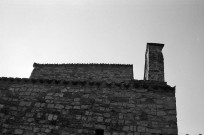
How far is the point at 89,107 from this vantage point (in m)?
7.13

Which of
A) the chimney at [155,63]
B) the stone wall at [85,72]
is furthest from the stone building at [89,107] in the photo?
the stone wall at [85,72]

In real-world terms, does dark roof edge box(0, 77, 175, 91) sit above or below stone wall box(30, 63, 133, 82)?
below

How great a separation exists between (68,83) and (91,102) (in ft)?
4.06

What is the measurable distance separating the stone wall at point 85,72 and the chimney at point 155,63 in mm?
3666

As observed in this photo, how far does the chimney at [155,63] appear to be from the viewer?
26.6ft

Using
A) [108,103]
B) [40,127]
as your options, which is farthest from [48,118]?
[108,103]

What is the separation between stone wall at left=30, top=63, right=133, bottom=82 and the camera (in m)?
12.4

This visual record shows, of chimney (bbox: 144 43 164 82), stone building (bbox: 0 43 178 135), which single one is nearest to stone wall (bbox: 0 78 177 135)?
stone building (bbox: 0 43 178 135)

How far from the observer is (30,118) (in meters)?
7.07

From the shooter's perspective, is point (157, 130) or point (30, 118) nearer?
point (157, 130)

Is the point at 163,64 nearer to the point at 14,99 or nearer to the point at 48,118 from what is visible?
the point at 48,118

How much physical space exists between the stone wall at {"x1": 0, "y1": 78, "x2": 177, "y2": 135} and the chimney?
51 cm

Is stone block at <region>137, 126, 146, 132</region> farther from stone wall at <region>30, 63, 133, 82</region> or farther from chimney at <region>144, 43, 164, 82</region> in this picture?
stone wall at <region>30, 63, 133, 82</region>

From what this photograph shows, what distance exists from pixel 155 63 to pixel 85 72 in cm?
528
